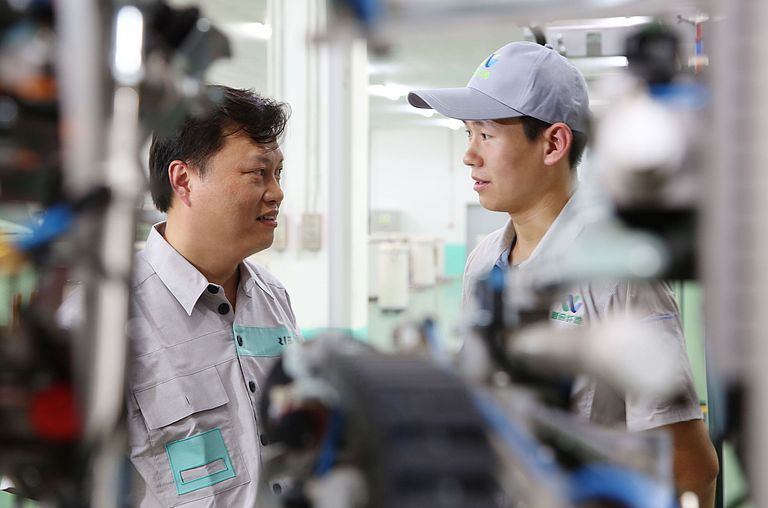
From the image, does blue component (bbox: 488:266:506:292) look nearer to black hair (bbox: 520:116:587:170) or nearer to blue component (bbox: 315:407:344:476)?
blue component (bbox: 315:407:344:476)

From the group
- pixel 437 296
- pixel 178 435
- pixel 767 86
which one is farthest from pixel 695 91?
pixel 437 296

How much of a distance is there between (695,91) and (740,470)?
9.5 inches

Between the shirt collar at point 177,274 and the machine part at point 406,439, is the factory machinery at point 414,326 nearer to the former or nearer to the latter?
the machine part at point 406,439

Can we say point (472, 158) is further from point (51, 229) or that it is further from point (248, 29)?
point (248, 29)

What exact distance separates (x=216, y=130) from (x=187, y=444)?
64cm

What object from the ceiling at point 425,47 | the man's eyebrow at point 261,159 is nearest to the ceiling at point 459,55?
the ceiling at point 425,47

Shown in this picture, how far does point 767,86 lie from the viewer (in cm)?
41

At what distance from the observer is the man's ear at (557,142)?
1479mm

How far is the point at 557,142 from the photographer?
58.6 inches

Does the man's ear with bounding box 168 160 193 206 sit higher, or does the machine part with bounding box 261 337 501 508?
the man's ear with bounding box 168 160 193 206

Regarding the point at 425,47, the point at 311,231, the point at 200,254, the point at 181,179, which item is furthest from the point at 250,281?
the point at 425,47

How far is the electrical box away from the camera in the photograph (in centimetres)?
362

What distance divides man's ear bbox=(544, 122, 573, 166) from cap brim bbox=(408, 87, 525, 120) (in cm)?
8

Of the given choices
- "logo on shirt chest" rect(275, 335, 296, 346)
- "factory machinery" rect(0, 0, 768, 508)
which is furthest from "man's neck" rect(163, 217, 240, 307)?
"factory machinery" rect(0, 0, 768, 508)
